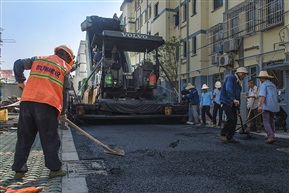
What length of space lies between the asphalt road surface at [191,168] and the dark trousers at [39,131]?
487mm

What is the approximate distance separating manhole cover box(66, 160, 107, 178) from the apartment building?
6592 mm

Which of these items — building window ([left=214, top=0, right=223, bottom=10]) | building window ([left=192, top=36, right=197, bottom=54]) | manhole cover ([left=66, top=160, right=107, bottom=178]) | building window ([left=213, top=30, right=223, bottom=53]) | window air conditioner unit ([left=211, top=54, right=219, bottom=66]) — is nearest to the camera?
manhole cover ([left=66, top=160, right=107, bottom=178])

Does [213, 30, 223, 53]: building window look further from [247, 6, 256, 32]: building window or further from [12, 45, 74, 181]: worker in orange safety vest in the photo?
[12, 45, 74, 181]: worker in orange safety vest

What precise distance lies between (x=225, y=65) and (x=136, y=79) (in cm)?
501

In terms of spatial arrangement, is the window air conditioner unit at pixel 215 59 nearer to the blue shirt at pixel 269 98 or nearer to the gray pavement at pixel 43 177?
the blue shirt at pixel 269 98

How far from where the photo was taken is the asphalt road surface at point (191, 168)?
3.03 m

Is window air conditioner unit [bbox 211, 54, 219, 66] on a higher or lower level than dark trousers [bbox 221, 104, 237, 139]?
higher

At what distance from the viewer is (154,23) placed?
2552 centimetres

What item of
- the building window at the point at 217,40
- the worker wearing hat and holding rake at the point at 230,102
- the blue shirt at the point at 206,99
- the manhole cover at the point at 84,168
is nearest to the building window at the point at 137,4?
the building window at the point at 217,40

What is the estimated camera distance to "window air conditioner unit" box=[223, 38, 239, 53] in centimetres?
1315

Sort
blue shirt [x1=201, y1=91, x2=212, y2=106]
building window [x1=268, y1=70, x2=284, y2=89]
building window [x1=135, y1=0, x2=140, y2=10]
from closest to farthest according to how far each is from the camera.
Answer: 1. building window [x1=268, y1=70, x2=284, y2=89]
2. blue shirt [x1=201, y1=91, x2=212, y2=106]
3. building window [x1=135, y1=0, x2=140, y2=10]

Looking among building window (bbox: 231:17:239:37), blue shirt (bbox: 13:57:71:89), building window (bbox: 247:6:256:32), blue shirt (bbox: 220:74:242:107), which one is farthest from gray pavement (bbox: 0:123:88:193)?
building window (bbox: 231:17:239:37)

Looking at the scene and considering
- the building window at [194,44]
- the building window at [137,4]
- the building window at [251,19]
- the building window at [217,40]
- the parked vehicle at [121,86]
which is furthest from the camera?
the building window at [137,4]

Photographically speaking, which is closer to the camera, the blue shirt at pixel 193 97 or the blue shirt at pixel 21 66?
the blue shirt at pixel 21 66
